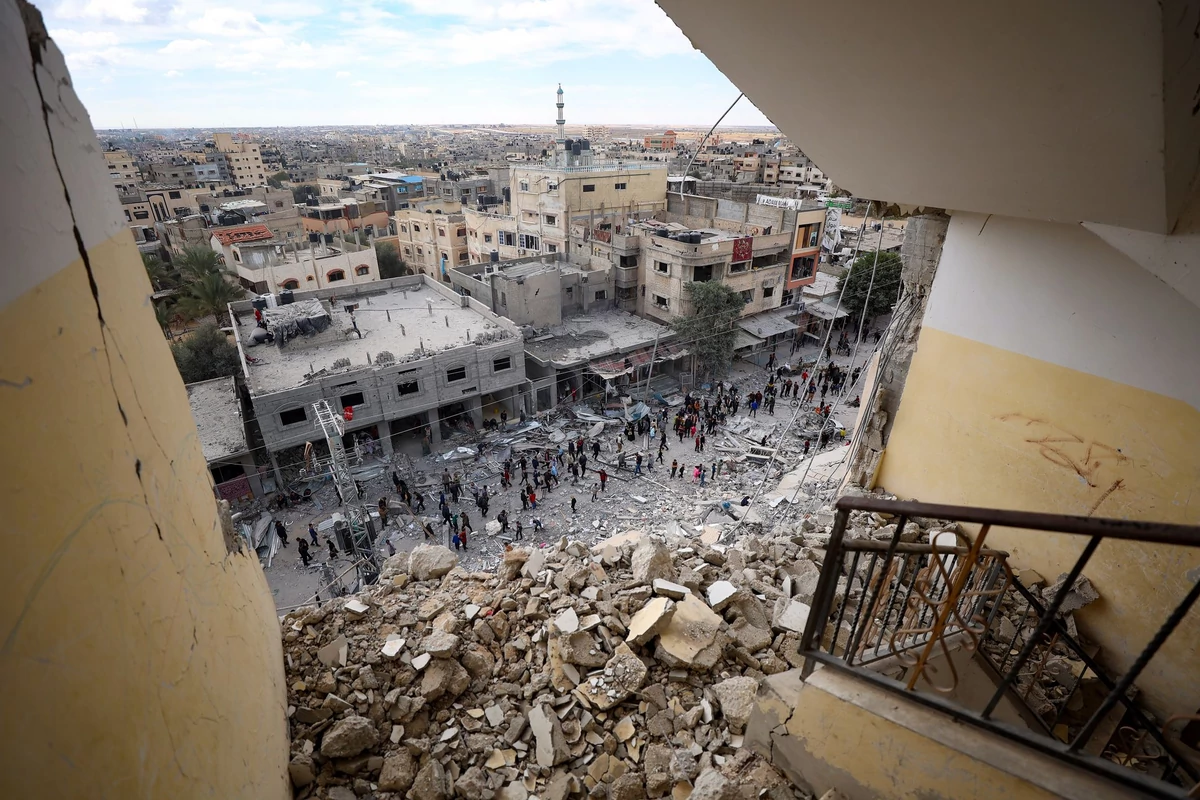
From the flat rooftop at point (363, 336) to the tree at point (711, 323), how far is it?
7671mm

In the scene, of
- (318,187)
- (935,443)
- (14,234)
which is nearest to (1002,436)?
(935,443)

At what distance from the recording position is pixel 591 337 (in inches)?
926

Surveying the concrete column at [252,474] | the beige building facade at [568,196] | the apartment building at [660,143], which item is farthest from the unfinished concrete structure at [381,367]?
the apartment building at [660,143]

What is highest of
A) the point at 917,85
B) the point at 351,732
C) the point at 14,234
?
the point at 917,85

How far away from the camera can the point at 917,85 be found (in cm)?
250

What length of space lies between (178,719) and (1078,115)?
13.9 feet

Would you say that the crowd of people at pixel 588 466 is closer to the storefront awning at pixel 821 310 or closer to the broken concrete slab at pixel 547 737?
the storefront awning at pixel 821 310

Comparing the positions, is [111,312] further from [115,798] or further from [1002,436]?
[1002,436]

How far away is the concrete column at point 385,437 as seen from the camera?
1805cm

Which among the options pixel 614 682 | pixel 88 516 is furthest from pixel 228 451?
pixel 88 516

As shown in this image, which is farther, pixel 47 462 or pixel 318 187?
pixel 318 187

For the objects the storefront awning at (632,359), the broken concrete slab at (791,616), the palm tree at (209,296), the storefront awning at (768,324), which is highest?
the broken concrete slab at (791,616)

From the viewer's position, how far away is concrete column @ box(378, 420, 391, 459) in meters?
18.0

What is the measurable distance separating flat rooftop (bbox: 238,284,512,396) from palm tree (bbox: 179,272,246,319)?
4.19 meters
